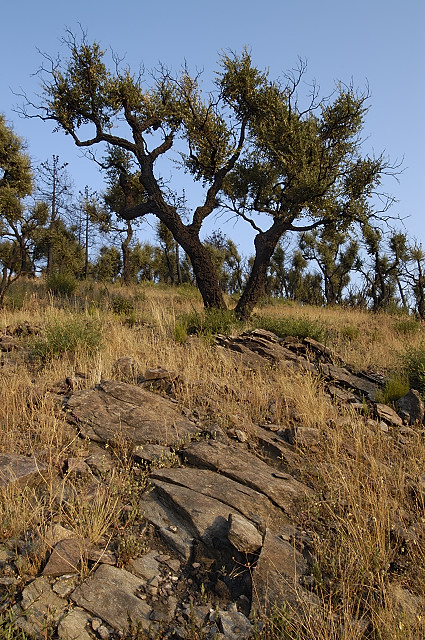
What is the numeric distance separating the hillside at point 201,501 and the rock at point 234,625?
0.05 feet

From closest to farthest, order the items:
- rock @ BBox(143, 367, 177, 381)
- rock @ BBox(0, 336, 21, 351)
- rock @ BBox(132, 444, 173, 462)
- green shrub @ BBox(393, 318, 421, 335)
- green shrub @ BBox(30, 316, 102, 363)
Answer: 1. rock @ BBox(132, 444, 173, 462)
2. rock @ BBox(143, 367, 177, 381)
3. green shrub @ BBox(30, 316, 102, 363)
4. rock @ BBox(0, 336, 21, 351)
5. green shrub @ BBox(393, 318, 421, 335)

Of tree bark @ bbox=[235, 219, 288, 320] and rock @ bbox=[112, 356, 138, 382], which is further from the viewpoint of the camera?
tree bark @ bbox=[235, 219, 288, 320]

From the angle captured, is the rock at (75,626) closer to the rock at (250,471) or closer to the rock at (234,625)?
the rock at (234,625)

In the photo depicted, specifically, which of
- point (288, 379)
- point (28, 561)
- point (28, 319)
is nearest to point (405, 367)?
point (288, 379)

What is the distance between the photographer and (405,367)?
8.25m

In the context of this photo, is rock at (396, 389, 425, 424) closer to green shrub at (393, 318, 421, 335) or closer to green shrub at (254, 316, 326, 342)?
green shrub at (254, 316, 326, 342)

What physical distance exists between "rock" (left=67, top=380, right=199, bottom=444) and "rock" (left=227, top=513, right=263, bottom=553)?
1.59 metres

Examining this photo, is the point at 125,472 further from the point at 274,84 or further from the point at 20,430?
the point at 274,84

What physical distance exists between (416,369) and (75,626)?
7.02 meters

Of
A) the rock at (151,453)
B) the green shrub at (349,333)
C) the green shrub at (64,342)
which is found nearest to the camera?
the rock at (151,453)

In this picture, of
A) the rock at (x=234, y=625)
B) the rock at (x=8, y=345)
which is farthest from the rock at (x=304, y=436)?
the rock at (x=8, y=345)

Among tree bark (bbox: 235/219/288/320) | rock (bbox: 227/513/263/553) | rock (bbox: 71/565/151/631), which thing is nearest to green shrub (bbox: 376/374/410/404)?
rock (bbox: 227/513/263/553)

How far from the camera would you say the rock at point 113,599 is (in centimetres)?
274

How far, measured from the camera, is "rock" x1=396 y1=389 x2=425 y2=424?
628 centimetres
